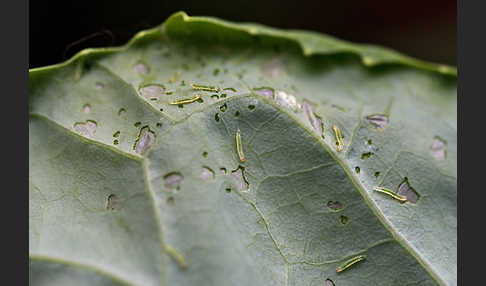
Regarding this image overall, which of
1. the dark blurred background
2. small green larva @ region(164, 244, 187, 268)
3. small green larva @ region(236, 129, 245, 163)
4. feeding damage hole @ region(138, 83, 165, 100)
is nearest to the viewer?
small green larva @ region(164, 244, 187, 268)

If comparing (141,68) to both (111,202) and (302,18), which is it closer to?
(111,202)

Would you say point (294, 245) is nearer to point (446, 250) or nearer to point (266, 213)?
point (266, 213)

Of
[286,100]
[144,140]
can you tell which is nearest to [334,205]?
[286,100]

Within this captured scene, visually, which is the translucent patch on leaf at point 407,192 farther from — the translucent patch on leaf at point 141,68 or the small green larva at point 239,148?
the translucent patch on leaf at point 141,68

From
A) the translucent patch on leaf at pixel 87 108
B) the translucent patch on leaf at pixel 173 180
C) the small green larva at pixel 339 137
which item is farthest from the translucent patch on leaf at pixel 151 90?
the small green larva at pixel 339 137

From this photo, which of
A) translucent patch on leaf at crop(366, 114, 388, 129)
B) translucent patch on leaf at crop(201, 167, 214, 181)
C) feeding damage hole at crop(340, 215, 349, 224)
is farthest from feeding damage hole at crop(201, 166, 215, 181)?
translucent patch on leaf at crop(366, 114, 388, 129)

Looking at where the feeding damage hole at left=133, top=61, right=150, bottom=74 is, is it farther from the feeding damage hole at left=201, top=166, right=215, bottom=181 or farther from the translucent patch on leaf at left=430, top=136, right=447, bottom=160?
the translucent patch on leaf at left=430, top=136, right=447, bottom=160

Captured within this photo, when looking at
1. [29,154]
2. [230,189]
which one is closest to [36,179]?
[29,154]
